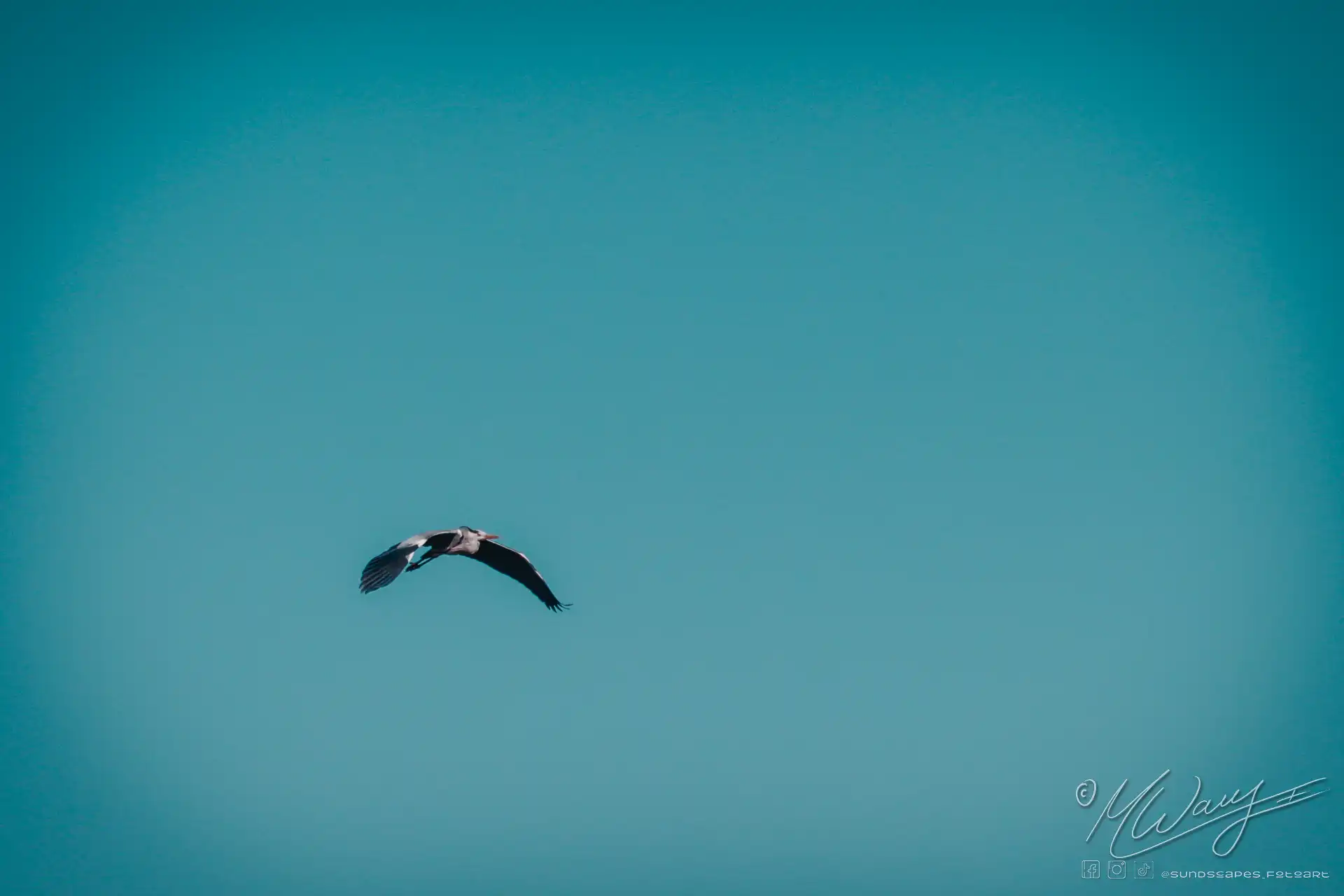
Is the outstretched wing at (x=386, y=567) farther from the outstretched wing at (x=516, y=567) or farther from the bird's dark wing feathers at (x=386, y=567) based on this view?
the outstretched wing at (x=516, y=567)

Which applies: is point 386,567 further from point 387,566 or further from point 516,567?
point 516,567

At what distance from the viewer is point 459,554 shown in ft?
63.7

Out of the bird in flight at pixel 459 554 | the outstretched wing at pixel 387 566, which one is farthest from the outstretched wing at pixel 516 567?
the outstretched wing at pixel 387 566

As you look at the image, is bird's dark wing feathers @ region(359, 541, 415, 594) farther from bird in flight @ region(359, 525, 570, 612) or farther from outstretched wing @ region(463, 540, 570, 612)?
outstretched wing @ region(463, 540, 570, 612)

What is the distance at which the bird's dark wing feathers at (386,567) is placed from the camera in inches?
608

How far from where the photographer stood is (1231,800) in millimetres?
26766

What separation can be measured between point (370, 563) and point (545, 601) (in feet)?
18.6

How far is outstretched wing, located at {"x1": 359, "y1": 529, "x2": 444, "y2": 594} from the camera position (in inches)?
609

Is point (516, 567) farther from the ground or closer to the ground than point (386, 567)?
farther from the ground

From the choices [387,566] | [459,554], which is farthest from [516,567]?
[387,566]

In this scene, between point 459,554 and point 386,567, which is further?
point 459,554

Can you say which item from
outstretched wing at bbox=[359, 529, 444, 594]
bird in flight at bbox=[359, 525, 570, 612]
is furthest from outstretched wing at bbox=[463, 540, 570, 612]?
outstretched wing at bbox=[359, 529, 444, 594]

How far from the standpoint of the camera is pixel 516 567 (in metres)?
21.5

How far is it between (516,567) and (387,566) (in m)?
5.64
